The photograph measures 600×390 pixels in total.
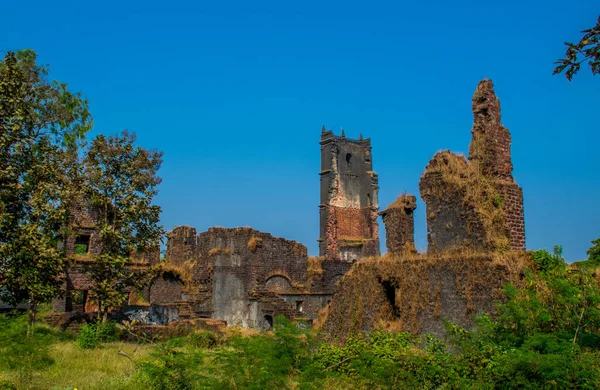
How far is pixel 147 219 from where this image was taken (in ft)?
64.0

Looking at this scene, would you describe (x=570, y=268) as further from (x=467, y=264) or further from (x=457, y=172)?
(x=457, y=172)

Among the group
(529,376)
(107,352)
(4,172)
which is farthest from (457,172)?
(4,172)

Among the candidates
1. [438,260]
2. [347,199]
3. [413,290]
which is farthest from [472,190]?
[347,199]

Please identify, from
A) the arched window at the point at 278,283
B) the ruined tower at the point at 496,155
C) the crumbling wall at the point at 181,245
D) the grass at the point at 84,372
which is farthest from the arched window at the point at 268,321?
the ruined tower at the point at 496,155

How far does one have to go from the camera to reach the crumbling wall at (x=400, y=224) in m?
15.9

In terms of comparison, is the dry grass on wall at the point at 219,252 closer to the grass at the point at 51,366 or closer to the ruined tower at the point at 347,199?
the grass at the point at 51,366

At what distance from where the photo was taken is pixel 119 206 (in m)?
19.2

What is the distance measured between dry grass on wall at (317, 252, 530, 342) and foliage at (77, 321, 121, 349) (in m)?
6.49

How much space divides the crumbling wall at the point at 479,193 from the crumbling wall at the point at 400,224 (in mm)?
1048

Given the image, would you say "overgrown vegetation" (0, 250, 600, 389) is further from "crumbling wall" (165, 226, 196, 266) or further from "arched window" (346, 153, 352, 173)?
"arched window" (346, 153, 352, 173)

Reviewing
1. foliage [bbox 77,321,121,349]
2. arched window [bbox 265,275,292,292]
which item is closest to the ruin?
foliage [bbox 77,321,121,349]

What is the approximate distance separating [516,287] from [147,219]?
40.6ft

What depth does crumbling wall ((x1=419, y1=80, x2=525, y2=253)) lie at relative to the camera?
44.1 feet

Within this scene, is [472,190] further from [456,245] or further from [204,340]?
[204,340]
